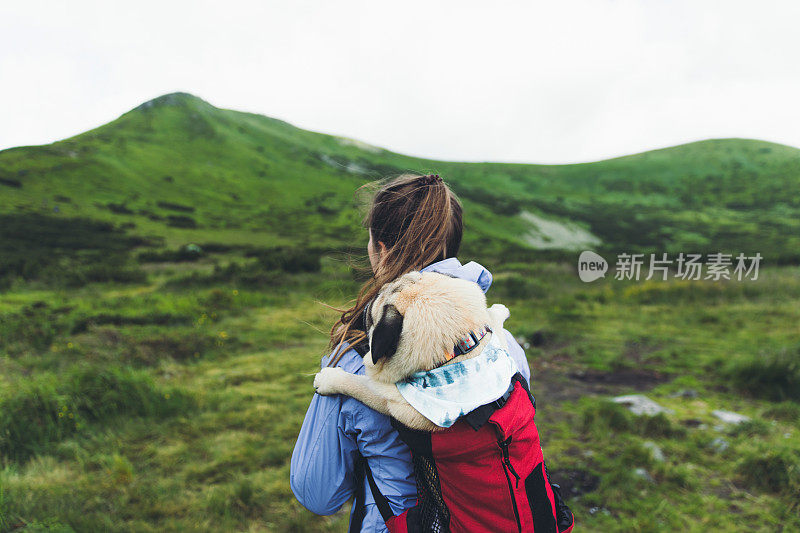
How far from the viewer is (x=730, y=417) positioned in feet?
14.5

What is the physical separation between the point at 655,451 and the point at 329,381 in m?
4.06

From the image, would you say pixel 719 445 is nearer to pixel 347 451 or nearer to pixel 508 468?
pixel 508 468

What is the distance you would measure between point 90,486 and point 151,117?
9628 cm

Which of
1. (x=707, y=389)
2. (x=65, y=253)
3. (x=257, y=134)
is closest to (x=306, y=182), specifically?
(x=257, y=134)

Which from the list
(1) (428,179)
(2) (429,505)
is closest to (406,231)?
(1) (428,179)

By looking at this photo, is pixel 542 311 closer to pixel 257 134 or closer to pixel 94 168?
pixel 94 168

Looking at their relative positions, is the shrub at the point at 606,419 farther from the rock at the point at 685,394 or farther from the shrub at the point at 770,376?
the shrub at the point at 770,376

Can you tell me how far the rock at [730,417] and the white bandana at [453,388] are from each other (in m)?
4.88

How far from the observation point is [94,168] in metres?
48.2

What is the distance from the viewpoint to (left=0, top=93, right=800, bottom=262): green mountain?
3853 centimetres

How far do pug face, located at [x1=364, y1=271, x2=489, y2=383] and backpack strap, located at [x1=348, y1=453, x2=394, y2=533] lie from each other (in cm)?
42

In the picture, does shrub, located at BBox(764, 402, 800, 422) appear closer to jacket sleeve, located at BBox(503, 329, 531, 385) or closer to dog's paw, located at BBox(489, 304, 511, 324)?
jacket sleeve, located at BBox(503, 329, 531, 385)

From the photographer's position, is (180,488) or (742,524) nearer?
(742,524)

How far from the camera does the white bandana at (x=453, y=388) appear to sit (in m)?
1.09
